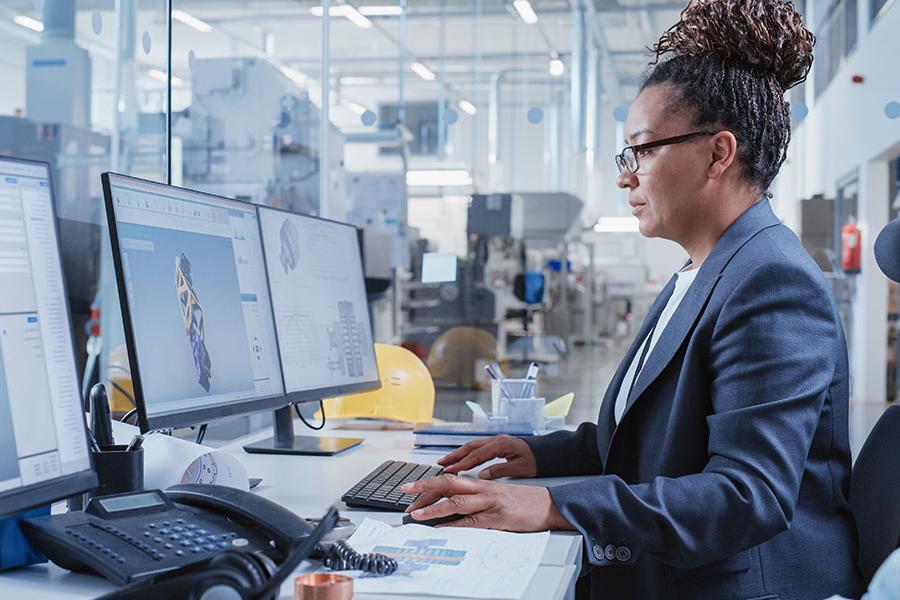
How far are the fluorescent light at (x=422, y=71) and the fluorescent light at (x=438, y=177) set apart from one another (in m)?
2.71

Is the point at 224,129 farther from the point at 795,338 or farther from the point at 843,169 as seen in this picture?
the point at 843,169

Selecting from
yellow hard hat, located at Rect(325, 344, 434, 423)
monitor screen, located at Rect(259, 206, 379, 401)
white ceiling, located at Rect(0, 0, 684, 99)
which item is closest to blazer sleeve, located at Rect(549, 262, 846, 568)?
monitor screen, located at Rect(259, 206, 379, 401)

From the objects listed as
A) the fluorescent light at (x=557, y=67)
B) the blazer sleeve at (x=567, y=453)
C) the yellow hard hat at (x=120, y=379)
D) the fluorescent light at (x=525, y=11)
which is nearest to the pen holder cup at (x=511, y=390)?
the blazer sleeve at (x=567, y=453)

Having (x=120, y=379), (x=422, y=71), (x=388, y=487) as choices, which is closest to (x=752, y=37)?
(x=388, y=487)

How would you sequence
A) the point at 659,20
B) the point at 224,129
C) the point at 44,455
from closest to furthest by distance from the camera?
1. the point at 44,455
2. the point at 224,129
3. the point at 659,20

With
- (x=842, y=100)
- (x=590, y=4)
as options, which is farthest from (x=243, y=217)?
(x=842, y=100)

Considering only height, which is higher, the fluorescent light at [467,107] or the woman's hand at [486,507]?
the fluorescent light at [467,107]

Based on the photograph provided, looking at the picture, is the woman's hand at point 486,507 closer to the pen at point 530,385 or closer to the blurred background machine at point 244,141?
the pen at point 530,385

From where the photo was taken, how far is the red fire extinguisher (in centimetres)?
751

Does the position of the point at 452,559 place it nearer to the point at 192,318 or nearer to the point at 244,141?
the point at 192,318

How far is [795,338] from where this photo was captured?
1.37 metres

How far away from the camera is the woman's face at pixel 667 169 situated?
157 centimetres

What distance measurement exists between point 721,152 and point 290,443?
1.13 metres

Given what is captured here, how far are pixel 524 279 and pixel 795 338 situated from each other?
5.28m
